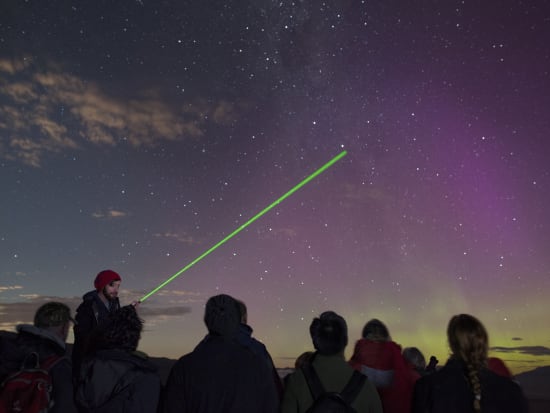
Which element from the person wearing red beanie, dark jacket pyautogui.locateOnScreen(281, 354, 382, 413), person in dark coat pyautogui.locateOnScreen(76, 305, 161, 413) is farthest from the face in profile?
dark jacket pyautogui.locateOnScreen(281, 354, 382, 413)

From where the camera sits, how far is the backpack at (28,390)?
155 inches

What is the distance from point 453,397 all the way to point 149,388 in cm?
226

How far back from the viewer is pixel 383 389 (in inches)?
219

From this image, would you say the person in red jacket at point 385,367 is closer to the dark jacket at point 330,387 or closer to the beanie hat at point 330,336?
the dark jacket at point 330,387

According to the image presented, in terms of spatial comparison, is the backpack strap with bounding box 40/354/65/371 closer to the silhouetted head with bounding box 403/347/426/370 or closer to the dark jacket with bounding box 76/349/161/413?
the dark jacket with bounding box 76/349/161/413

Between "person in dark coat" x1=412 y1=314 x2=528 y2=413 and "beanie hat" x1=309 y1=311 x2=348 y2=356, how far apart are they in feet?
2.41

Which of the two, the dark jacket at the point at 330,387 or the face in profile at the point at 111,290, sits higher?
the face in profile at the point at 111,290

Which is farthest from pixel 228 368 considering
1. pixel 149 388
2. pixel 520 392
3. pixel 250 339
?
pixel 520 392

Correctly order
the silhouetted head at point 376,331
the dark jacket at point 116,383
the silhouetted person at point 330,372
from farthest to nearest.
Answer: the silhouetted head at point 376,331, the silhouetted person at point 330,372, the dark jacket at point 116,383

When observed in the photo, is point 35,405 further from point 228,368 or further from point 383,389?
point 383,389

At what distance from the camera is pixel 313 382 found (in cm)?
416

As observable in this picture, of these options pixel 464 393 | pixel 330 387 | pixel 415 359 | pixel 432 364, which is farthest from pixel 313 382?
pixel 432 364

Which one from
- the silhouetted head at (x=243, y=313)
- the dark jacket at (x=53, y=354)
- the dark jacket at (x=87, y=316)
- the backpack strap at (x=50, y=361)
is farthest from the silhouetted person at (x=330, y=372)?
the dark jacket at (x=87, y=316)

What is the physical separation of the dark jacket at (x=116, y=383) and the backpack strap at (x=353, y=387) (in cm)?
151
